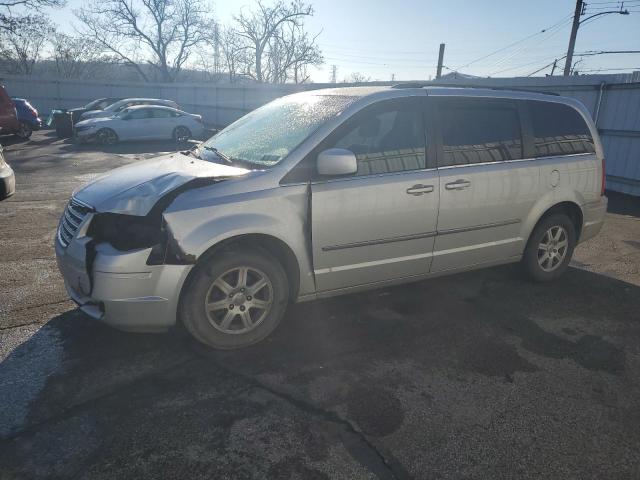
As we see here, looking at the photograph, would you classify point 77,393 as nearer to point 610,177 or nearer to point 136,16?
point 610,177

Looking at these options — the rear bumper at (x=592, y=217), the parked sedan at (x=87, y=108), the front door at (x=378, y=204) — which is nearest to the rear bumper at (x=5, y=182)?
the front door at (x=378, y=204)

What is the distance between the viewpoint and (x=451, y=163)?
394 cm

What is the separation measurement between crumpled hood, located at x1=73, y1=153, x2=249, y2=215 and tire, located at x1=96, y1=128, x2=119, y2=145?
14905mm

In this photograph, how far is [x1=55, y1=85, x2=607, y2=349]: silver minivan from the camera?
10.1 feet

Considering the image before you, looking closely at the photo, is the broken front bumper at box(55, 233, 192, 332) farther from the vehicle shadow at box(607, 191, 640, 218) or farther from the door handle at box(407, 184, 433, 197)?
the vehicle shadow at box(607, 191, 640, 218)

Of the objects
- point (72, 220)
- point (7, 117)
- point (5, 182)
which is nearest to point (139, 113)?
point (7, 117)

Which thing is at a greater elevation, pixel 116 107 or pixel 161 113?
pixel 116 107

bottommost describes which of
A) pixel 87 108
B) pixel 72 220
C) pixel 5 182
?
pixel 5 182

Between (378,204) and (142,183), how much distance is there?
68.1 inches

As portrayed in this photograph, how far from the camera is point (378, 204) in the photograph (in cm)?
359

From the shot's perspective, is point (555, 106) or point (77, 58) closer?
point (555, 106)

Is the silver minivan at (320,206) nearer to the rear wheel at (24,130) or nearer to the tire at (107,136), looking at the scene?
the tire at (107,136)

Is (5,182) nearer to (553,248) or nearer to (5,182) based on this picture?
(5,182)

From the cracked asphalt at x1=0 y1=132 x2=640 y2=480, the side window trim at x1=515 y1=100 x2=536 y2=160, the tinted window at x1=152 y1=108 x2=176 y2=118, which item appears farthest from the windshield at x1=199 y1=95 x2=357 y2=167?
the tinted window at x1=152 y1=108 x2=176 y2=118
